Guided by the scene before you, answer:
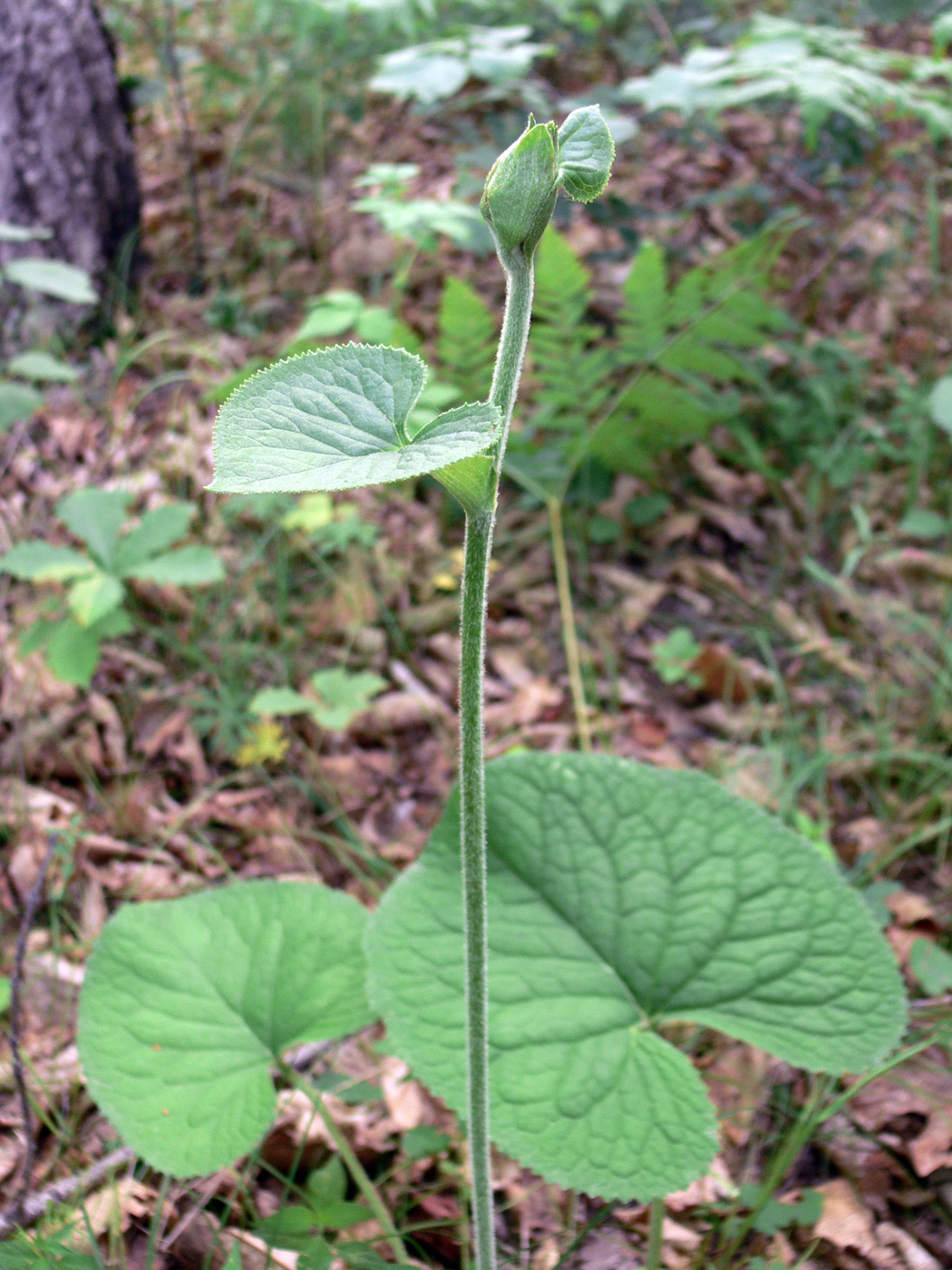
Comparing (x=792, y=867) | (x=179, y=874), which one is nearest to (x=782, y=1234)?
(x=792, y=867)

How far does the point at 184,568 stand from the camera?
72.0 inches

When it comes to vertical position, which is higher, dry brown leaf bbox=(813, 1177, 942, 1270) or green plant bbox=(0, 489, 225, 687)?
green plant bbox=(0, 489, 225, 687)

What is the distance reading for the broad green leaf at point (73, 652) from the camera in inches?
69.6

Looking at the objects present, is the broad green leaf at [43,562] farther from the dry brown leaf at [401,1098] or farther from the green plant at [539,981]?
the dry brown leaf at [401,1098]

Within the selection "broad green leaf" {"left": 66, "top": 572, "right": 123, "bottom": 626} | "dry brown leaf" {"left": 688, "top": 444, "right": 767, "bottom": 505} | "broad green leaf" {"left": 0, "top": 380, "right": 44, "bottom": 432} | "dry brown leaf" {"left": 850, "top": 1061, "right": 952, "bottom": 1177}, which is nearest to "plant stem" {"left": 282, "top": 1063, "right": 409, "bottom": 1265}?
"dry brown leaf" {"left": 850, "top": 1061, "right": 952, "bottom": 1177}

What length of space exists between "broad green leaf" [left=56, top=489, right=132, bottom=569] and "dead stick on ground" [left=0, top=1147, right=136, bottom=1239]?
112cm

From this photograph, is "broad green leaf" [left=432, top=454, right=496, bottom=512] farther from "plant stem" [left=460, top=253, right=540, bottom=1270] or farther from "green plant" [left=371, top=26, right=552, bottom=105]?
"green plant" [left=371, top=26, right=552, bottom=105]

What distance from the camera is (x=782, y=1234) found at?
1121 mm

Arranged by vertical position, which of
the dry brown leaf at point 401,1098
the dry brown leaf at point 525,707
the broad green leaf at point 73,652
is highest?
the broad green leaf at point 73,652

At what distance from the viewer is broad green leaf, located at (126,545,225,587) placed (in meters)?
1.80

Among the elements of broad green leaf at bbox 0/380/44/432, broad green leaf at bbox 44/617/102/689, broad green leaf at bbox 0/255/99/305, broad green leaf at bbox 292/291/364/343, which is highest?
broad green leaf at bbox 0/255/99/305

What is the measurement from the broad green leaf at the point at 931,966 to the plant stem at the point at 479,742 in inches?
29.5

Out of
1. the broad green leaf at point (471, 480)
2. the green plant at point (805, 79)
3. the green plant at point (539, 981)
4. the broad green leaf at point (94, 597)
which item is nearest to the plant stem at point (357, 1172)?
the green plant at point (539, 981)

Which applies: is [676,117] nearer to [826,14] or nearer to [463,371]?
[826,14]
